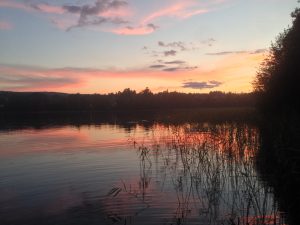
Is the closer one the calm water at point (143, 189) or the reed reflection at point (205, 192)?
the reed reflection at point (205, 192)

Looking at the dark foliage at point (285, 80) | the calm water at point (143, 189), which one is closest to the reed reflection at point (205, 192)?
the calm water at point (143, 189)

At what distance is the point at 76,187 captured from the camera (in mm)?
16938

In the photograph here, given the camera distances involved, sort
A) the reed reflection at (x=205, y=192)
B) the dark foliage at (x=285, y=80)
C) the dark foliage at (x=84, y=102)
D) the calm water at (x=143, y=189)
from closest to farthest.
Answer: the reed reflection at (x=205, y=192)
the calm water at (x=143, y=189)
the dark foliage at (x=285, y=80)
the dark foliage at (x=84, y=102)

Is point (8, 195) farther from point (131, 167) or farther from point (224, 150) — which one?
point (224, 150)

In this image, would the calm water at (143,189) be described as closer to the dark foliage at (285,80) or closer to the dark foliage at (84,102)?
the dark foliage at (285,80)

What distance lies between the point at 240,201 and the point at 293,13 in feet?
126

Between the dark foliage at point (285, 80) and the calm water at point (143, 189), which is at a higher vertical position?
the dark foliage at point (285, 80)

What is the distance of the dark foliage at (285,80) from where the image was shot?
1414 inches

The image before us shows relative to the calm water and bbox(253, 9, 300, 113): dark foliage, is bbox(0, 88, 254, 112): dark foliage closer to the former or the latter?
bbox(253, 9, 300, 113): dark foliage

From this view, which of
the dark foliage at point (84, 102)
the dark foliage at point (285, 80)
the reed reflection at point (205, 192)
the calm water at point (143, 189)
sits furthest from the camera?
the dark foliage at point (84, 102)

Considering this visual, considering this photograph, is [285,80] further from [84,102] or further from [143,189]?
[84,102]

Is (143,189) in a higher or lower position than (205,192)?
lower

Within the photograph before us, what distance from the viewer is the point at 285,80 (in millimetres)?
39062

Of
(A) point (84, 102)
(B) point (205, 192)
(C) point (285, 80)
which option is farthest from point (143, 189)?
(A) point (84, 102)
